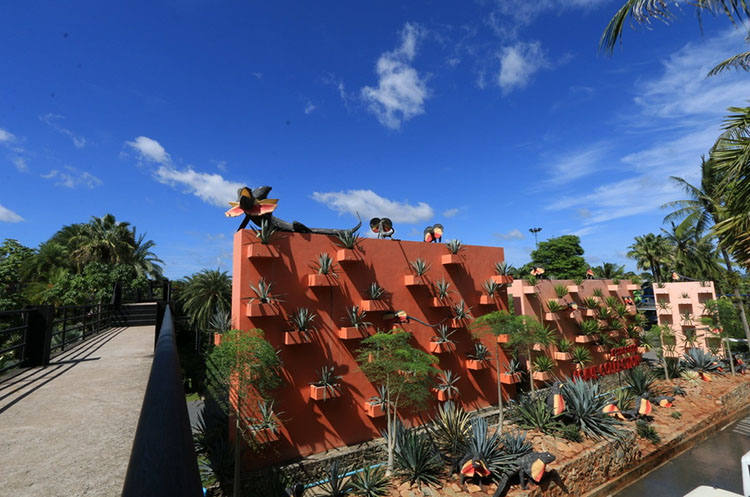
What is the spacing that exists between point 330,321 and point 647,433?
37.1 ft

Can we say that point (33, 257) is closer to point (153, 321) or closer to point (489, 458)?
point (153, 321)

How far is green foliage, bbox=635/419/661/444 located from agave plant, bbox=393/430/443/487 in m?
7.69

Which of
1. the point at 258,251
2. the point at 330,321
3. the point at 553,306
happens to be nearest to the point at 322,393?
the point at 330,321

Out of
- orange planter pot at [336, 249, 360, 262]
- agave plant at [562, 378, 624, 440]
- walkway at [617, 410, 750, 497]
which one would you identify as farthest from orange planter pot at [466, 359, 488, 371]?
orange planter pot at [336, 249, 360, 262]

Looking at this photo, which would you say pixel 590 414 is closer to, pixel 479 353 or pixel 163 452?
pixel 479 353

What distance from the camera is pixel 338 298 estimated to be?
11.0 metres

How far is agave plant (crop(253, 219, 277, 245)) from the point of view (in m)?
9.82

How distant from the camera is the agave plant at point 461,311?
12.6m

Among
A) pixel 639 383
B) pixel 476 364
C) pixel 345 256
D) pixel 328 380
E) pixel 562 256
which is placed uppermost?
pixel 562 256

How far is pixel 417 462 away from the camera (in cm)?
883

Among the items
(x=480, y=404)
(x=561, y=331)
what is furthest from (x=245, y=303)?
(x=561, y=331)

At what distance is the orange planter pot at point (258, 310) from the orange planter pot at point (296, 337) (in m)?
0.70

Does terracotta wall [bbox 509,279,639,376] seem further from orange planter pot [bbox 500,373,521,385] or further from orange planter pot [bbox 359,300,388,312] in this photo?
orange planter pot [bbox 359,300,388,312]

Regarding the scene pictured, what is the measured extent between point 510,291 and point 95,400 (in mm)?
15865
